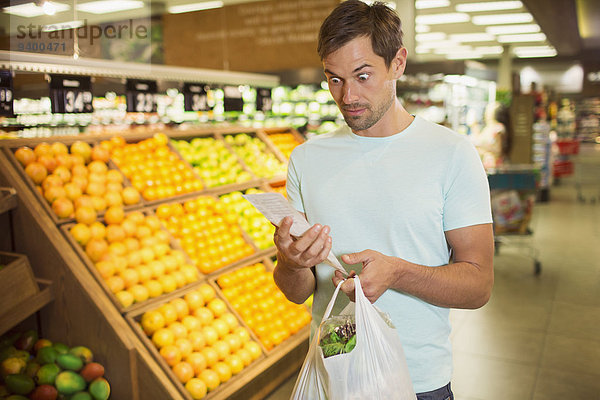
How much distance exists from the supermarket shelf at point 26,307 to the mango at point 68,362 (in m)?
0.27

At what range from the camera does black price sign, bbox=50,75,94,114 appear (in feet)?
11.3

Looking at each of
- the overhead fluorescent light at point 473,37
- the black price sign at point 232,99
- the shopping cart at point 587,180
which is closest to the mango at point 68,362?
the black price sign at point 232,99

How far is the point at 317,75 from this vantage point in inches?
254

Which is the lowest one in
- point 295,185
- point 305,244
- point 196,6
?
point 305,244

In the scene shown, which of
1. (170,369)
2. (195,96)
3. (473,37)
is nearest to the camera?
(170,369)

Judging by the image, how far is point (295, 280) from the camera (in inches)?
58.9

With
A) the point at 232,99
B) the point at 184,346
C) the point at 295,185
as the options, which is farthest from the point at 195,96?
the point at 295,185

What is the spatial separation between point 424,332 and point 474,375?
8.23 feet

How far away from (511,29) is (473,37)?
1.39m

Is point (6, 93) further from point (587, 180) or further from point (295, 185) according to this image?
point (587, 180)

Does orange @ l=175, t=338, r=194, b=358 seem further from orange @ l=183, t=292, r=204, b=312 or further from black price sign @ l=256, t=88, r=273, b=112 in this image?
black price sign @ l=256, t=88, r=273, b=112

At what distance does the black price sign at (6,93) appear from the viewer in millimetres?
3006

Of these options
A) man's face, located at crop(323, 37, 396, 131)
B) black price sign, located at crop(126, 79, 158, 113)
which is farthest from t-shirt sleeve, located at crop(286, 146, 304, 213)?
black price sign, located at crop(126, 79, 158, 113)

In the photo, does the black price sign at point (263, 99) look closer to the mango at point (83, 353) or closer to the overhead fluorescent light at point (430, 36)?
the mango at point (83, 353)
